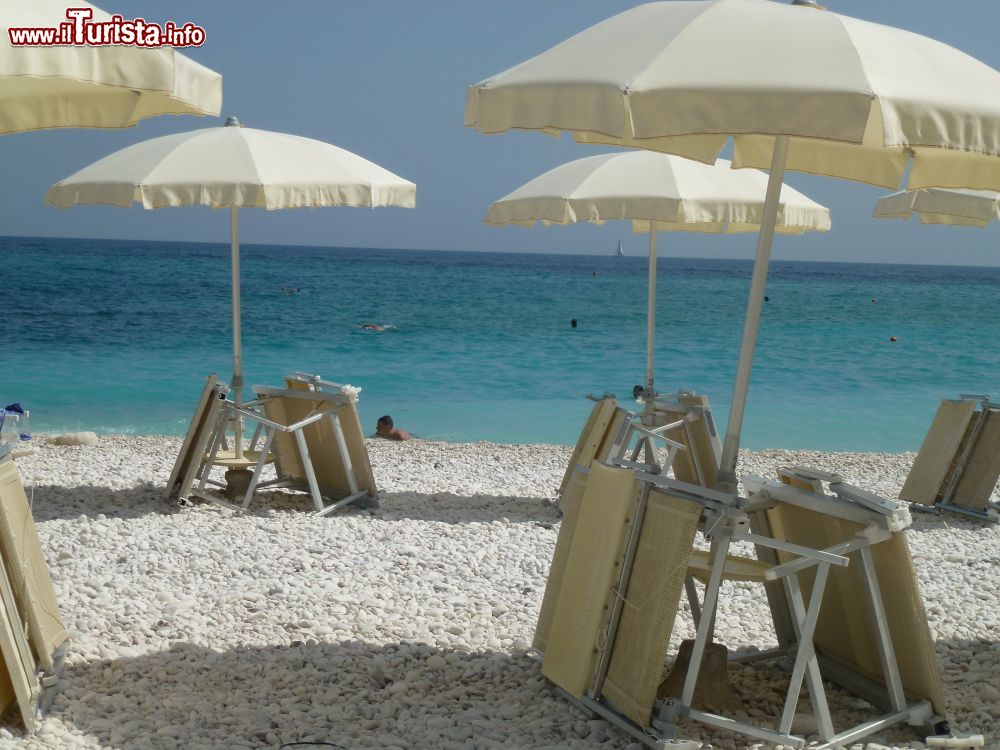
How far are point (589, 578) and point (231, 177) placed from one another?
3.75 metres

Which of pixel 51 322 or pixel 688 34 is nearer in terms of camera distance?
pixel 688 34

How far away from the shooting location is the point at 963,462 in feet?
21.8

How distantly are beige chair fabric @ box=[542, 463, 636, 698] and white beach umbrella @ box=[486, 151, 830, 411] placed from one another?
8.74 ft

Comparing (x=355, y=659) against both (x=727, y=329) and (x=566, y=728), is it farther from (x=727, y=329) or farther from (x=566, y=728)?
(x=727, y=329)

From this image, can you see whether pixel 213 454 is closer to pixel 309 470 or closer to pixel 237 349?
pixel 309 470

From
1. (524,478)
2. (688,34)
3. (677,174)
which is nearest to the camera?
(688,34)

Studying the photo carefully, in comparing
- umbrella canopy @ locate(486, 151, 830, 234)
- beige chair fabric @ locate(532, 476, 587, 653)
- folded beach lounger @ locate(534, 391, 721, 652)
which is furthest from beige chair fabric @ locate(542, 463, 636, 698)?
umbrella canopy @ locate(486, 151, 830, 234)

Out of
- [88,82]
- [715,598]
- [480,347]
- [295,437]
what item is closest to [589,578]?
[715,598]

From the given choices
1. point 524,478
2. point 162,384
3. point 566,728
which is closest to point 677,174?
point 524,478

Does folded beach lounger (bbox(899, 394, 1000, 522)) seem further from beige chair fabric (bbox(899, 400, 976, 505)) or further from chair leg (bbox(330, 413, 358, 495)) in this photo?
chair leg (bbox(330, 413, 358, 495))

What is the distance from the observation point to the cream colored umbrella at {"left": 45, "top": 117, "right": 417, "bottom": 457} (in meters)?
5.89

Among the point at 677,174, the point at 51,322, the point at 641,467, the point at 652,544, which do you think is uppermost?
the point at 677,174

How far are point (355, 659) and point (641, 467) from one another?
132cm

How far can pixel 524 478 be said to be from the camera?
8.02 meters
